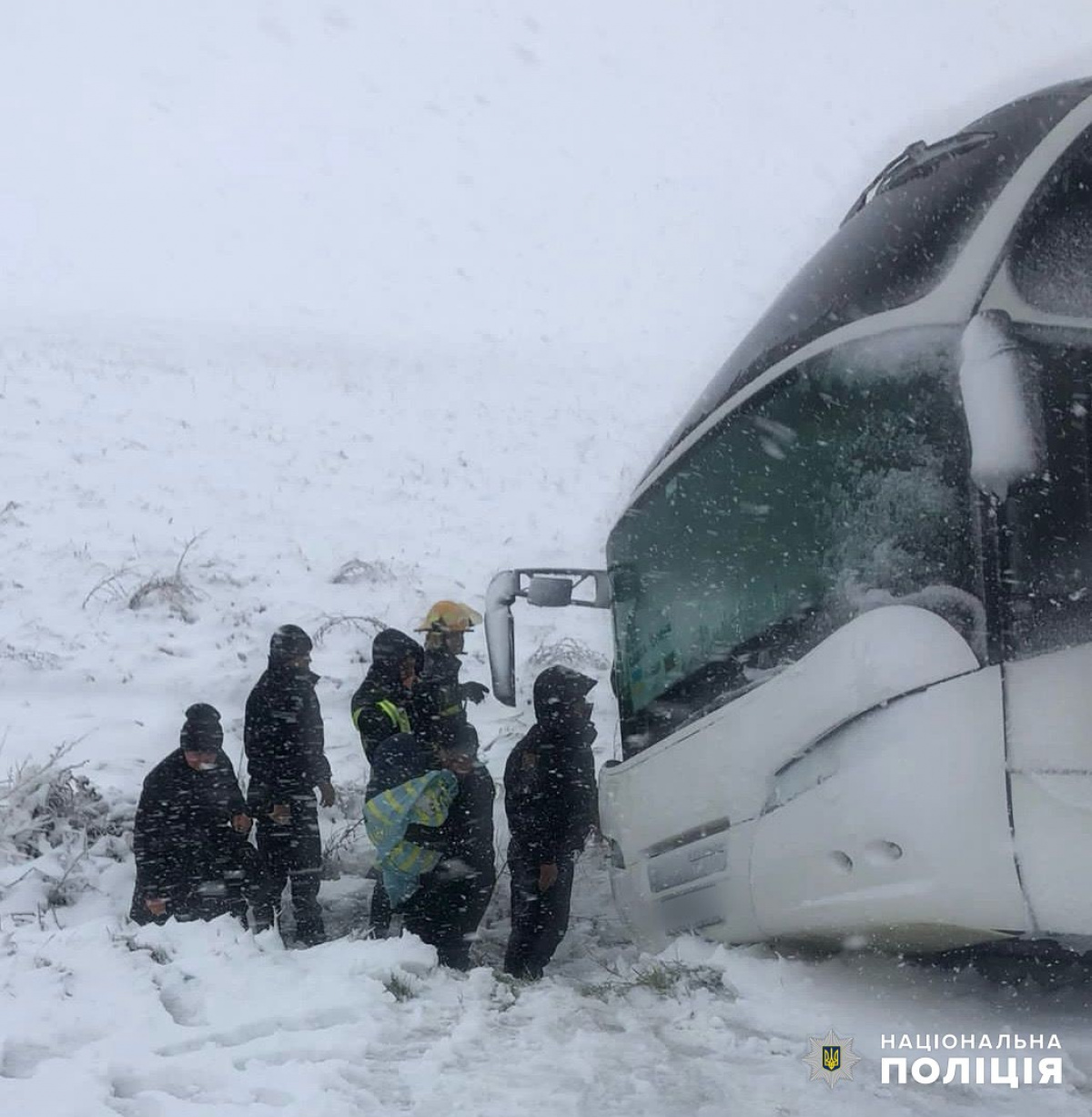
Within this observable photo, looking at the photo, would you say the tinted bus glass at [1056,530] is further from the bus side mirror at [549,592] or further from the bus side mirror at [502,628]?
the bus side mirror at [502,628]

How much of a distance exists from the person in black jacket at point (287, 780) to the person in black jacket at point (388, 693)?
12.0 inches

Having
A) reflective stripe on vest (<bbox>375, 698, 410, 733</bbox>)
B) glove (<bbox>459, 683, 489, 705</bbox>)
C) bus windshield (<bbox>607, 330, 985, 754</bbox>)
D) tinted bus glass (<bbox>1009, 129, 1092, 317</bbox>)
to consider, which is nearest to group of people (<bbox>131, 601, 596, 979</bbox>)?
glove (<bbox>459, 683, 489, 705</bbox>)

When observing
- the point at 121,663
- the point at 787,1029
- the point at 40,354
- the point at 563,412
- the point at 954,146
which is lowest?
the point at 787,1029

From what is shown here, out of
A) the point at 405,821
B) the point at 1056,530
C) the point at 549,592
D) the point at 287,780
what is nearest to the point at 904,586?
the point at 1056,530

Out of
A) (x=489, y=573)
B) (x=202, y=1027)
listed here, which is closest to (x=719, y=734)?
(x=202, y=1027)

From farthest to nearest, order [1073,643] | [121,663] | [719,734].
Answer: [121,663], [719,734], [1073,643]

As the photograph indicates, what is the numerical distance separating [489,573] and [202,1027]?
8.23 m

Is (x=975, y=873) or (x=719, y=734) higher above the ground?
(x=719, y=734)

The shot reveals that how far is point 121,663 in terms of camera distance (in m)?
8.42

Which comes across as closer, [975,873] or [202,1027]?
[975,873]

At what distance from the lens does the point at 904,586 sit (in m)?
3.29

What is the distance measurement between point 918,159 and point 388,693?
3606mm

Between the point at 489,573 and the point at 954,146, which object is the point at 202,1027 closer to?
the point at 954,146

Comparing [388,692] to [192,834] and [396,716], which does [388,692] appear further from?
[192,834]
